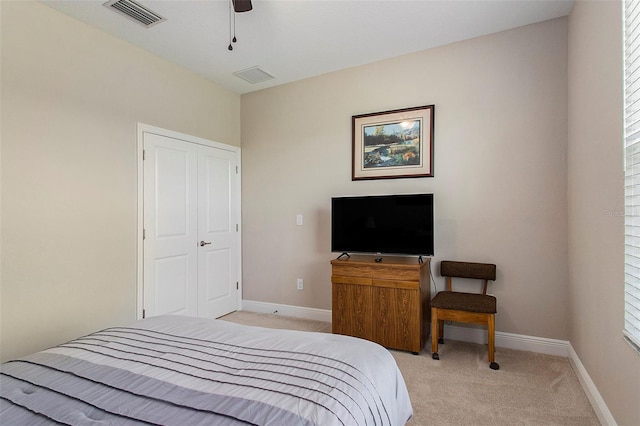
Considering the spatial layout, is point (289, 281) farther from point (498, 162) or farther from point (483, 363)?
point (498, 162)

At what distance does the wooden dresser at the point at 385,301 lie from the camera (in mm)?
2895

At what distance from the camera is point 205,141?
12.9 ft

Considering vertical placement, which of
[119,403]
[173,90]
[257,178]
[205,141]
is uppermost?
[173,90]

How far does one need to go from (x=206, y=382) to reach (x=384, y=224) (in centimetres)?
234

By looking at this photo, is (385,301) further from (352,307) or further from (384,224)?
(384,224)

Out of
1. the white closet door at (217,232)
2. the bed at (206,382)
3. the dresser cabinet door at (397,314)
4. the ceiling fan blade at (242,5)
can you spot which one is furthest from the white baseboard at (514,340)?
the ceiling fan blade at (242,5)

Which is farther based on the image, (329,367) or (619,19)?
(619,19)

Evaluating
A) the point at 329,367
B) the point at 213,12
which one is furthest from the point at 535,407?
the point at 213,12

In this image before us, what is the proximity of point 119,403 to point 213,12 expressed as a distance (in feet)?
9.11

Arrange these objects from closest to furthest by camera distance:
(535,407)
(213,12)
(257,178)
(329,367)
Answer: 1. (329,367)
2. (535,407)
3. (213,12)
4. (257,178)

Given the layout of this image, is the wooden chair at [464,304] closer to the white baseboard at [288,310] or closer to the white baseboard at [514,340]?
the white baseboard at [514,340]

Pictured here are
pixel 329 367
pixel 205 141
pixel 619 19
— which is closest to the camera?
pixel 329 367

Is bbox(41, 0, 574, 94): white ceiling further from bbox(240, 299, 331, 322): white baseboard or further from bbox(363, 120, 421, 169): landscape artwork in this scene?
bbox(240, 299, 331, 322): white baseboard

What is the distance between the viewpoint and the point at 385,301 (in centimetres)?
301
